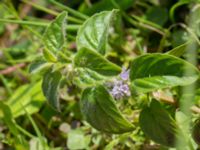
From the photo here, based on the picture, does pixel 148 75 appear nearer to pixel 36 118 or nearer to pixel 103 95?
pixel 103 95

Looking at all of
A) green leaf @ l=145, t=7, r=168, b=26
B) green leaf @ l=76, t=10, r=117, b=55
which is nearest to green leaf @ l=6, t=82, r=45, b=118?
green leaf @ l=145, t=7, r=168, b=26

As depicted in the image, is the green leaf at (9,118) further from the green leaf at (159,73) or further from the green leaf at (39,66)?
the green leaf at (159,73)

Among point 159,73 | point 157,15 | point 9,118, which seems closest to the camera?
point 159,73

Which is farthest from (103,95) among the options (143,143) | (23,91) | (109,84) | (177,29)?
(23,91)

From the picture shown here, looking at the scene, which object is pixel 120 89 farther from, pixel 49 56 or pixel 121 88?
pixel 49 56

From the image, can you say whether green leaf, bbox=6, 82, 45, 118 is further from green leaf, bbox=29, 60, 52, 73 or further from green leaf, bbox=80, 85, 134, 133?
green leaf, bbox=80, 85, 134, 133

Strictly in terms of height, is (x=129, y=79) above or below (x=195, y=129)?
above

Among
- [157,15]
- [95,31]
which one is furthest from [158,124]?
[157,15]
